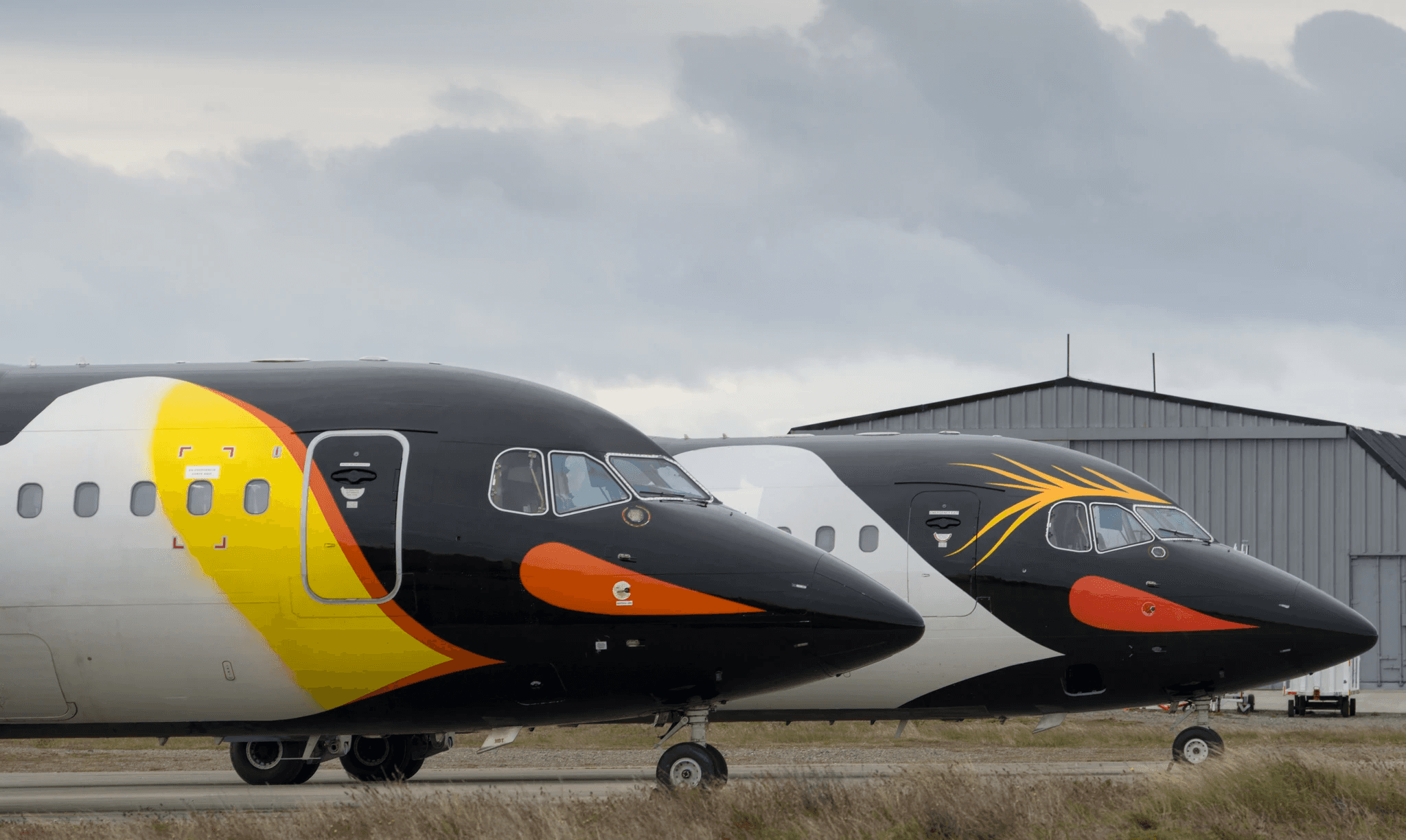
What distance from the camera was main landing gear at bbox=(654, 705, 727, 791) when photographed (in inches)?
650

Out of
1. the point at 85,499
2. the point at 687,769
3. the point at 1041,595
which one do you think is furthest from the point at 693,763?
the point at 85,499

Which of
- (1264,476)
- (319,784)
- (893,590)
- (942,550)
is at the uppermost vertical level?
(1264,476)

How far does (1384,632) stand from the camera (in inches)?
1805

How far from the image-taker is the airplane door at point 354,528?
51.3 ft

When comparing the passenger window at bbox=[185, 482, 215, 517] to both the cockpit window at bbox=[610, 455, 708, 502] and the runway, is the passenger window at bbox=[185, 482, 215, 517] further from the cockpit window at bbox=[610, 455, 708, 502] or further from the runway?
the cockpit window at bbox=[610, 455, 708, 502]

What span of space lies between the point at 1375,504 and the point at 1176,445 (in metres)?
5.96

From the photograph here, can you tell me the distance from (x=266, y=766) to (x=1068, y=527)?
39.5 ft

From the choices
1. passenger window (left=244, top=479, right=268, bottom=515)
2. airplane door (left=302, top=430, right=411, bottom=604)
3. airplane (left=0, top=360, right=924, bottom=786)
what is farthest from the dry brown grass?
passenger window (left=244, top=479, right=268, bottom=515)

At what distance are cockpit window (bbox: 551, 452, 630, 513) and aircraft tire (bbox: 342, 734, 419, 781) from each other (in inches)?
286

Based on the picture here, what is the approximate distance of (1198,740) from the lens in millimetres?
21062

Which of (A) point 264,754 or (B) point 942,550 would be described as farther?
(A) point 264,754

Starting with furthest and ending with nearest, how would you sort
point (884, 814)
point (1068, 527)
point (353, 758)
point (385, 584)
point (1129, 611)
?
point (353, 758) → point (1068, 527) → point (1129, 611) → point (385, 584) → point (884, 814)

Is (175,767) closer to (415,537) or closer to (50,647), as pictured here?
(50,647)

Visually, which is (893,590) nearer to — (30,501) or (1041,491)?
(1041,491)
